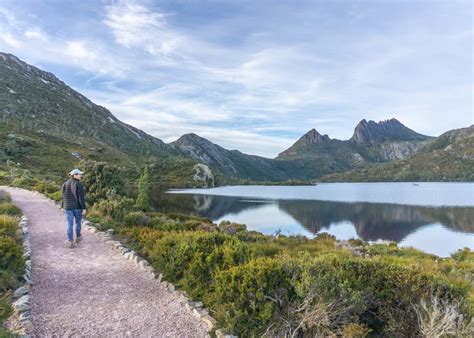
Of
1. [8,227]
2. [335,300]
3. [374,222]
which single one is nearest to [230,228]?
[8,227]

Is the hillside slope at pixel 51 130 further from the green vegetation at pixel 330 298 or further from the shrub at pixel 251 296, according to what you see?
the green vegetation at pixel 330 298

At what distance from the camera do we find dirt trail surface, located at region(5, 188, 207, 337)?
19.8 feet

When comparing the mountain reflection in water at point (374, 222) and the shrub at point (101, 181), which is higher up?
the shrub at point (101, 181)

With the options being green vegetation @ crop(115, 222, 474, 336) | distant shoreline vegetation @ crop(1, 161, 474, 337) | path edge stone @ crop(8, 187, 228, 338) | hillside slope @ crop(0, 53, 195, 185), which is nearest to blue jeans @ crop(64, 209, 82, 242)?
path edge stone @ crop(8, 187, 228, 338)

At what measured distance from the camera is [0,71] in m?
136

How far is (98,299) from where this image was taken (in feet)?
24.0

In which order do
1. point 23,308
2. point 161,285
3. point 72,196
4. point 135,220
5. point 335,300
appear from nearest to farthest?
point 335,300, point 23,308, point 161,285, point 72,196, point 135,220

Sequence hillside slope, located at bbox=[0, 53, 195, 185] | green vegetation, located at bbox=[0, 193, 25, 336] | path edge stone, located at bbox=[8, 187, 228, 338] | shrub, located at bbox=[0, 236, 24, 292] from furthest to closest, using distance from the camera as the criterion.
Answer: hillside slope, located at bbox=[0, 53, 195, 185] < shrub, located at bbox=[0, 236, 24, 292] < green vegetation, located at bbox=[0, 193, 25, 336] < path edge stone, located at bbox=[8, 187, 228, 338]

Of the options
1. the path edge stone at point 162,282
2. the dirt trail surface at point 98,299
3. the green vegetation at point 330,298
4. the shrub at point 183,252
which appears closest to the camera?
the green vegetation at point 330,298

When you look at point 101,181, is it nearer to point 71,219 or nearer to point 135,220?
point 135,220

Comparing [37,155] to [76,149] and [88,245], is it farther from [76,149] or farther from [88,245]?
[88,245]

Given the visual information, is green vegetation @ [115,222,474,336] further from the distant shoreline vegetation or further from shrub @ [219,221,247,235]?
shrub @ [219,221,247,235]

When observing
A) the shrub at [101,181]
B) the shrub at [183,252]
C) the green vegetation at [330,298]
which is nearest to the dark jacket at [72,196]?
the shrub at [183,252]

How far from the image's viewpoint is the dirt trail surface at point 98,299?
6031 mm
